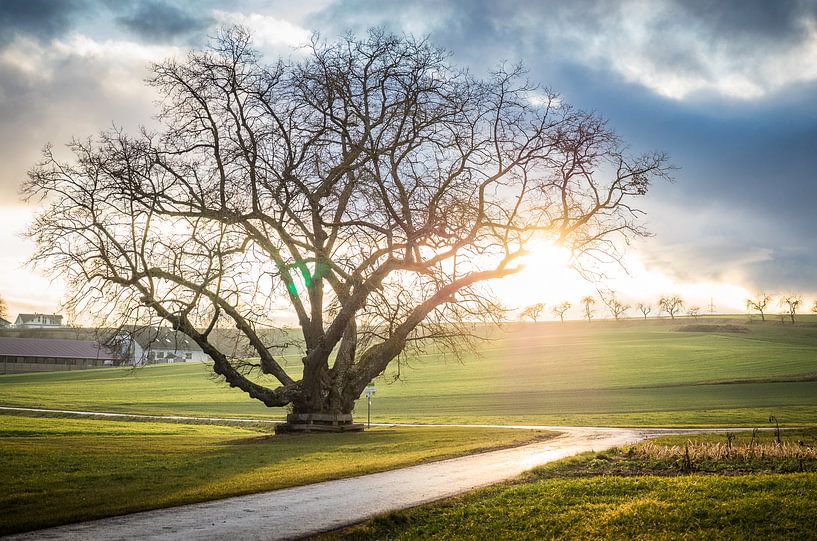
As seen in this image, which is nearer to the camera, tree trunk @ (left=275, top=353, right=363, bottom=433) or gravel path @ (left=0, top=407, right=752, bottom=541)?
gravel path @ (left=0, top=407, right=752, bottom=541)

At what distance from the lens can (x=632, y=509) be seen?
912cm

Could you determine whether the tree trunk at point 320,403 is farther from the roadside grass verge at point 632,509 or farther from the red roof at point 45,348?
the red roof at point 45,348

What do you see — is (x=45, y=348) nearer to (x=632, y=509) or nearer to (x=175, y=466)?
(x=175, y=466)

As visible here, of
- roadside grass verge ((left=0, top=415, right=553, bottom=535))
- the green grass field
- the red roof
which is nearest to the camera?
roadside grass verge ((left=0, top=415, right=553, bottom=535))

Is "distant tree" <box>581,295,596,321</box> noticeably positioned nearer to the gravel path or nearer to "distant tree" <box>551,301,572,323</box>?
"distant tree" <box>551,301,572,323</box>

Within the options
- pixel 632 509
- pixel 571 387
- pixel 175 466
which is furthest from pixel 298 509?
pixel 571 387

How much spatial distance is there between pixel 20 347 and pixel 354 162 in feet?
379

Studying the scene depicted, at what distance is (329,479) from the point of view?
13.7 meters

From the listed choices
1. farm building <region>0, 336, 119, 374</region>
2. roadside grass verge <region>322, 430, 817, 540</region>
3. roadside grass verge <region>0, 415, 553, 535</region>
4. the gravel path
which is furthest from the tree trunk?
farm building <region>0, 336, 119, 374</region>

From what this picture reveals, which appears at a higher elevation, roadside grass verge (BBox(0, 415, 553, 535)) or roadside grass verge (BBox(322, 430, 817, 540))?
roadside grass verge (BBox(322, 430, 817, 540))

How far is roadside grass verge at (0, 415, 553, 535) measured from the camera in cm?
1068

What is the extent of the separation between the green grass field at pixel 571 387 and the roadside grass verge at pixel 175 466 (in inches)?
237

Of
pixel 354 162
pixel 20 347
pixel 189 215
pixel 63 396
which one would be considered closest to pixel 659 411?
pixel 354 162

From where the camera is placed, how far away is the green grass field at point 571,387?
4653cm
